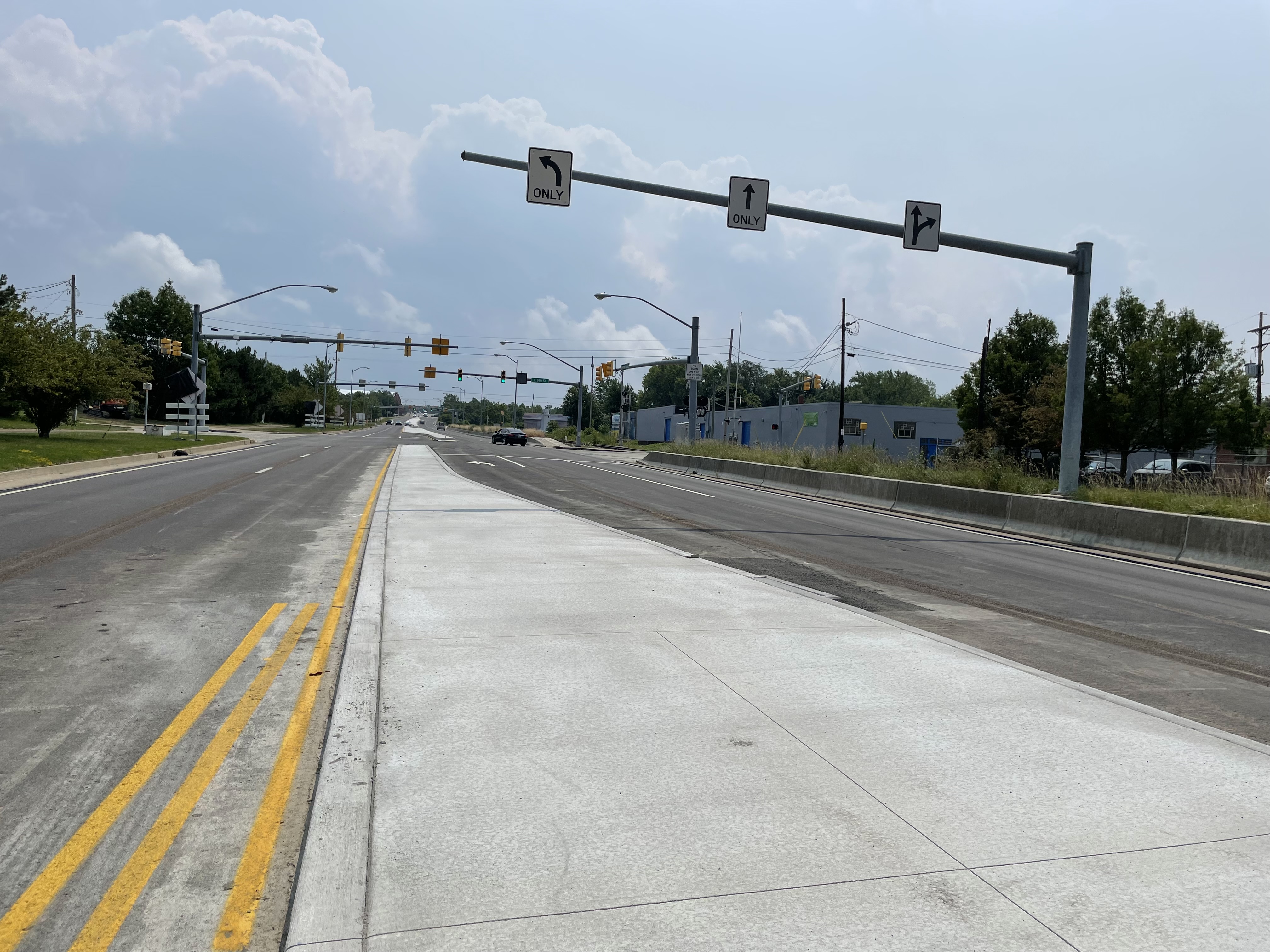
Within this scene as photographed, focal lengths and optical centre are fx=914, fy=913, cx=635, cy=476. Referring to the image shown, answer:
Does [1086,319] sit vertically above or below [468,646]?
above

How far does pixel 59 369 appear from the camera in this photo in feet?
116

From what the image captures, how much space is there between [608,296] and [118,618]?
38.3m

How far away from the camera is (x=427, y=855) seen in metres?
3.55

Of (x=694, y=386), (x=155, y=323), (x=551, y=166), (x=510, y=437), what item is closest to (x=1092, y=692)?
(x=551, y=166)

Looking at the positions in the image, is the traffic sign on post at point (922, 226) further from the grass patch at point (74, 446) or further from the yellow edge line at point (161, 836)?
the grass patch at point (74, 446)

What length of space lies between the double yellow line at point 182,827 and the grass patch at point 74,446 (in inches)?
768

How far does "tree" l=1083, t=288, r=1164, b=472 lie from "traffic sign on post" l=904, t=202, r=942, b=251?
24173mm

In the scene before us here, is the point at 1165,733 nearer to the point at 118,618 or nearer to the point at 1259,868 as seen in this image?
the point at 1259,868

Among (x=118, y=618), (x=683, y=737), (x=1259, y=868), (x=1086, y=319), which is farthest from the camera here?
(x=1086, y=319)

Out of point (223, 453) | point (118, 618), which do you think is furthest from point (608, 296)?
point (118, 618)

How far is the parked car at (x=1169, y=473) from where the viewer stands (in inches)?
711

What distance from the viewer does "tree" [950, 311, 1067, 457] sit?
171 ft

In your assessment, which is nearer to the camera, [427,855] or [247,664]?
[427,855]

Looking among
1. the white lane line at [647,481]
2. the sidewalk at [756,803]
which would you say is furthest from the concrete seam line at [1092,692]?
the white lane line at [647,481]
